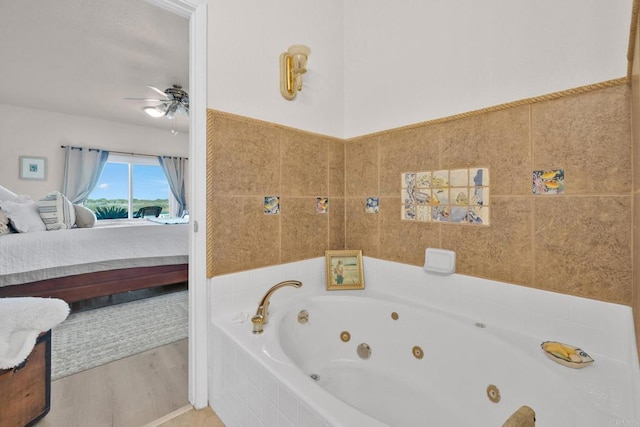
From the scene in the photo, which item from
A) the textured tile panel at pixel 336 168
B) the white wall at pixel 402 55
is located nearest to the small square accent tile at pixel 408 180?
Answer: the white wall at pixel 402 55

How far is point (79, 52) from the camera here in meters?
2.62

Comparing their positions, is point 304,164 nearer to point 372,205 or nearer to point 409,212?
point 372,205

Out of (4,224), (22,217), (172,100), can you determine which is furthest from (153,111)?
(4,224)

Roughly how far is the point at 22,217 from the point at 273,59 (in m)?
2.89

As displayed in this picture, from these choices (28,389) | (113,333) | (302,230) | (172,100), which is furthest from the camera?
(172,100)

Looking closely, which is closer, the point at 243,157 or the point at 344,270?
the point at 243,157

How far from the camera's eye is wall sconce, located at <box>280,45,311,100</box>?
5.17 ft

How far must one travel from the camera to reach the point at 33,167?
166 inches

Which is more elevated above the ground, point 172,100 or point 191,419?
point 172,100

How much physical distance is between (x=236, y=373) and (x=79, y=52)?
3.31 m

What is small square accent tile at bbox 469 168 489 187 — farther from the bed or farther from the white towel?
the bed

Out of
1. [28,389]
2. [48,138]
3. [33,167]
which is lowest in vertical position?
[28,389]

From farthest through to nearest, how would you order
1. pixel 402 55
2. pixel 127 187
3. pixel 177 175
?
pixel 177 175 < pixel 127 187 < pixel 402 55

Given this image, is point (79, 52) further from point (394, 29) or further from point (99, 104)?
point (394, 29)
